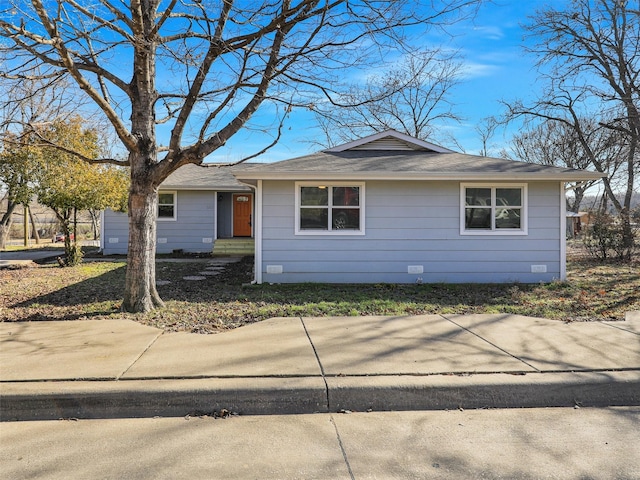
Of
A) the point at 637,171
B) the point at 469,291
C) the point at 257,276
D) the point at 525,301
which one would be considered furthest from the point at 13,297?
the point at 637,171

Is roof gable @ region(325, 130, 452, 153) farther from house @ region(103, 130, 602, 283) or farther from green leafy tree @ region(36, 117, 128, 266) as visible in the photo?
green leafy tree @ region(36, 117, 128, 266)

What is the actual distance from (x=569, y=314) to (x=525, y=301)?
1.15 m

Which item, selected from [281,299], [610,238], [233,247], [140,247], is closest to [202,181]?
[233,247]

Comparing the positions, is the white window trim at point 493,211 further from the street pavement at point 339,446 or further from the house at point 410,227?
the street pavement at point 339,446

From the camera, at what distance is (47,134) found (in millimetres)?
12742

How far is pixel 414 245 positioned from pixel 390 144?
11.3ft

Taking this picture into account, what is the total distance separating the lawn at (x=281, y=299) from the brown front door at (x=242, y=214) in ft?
23.0

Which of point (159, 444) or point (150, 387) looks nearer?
point (159, 444)

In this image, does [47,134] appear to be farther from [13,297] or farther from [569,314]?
[569,314]

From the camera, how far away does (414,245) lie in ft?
33.4

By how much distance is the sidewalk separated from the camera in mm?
3770

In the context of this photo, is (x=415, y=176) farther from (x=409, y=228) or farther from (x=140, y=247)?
(x=140, y=247)

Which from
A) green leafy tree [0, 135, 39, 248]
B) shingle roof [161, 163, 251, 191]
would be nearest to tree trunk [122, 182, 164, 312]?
green leafy tree [0, 135, 39, 248]

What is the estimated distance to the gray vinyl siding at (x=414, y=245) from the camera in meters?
10.1
